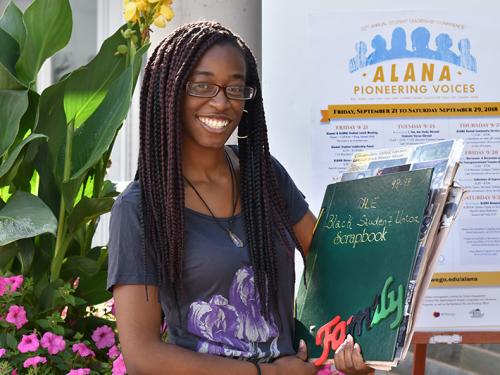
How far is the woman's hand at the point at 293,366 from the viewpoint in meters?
1.93

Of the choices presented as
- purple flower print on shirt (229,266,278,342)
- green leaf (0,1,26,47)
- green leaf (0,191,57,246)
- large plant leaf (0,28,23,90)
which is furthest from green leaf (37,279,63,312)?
purple flower print on shirt (229,266,278,342)

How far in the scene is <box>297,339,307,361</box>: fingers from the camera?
2002mm

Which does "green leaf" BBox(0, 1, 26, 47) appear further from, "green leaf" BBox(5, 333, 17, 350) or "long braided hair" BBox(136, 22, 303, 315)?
"long braided hair" BBox(136, 22, 303, 315)

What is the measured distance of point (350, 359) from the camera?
6.18ft

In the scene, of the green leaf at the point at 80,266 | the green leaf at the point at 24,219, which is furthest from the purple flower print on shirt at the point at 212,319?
the green leaf at the point at 80,266

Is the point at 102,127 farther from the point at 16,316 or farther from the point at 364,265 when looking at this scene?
the point at 364,265

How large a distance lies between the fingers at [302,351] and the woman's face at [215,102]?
0.47 meters

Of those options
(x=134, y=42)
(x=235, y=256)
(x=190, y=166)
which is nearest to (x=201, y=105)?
(x=190, y=166)

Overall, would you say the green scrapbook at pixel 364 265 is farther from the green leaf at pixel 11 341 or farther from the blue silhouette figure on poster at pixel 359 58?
the green leaf at pixel 11 341

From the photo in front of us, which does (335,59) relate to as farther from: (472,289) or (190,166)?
(190,166)

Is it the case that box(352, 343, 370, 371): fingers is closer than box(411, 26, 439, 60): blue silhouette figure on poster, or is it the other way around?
box(352, 343, 370, 371): fingers

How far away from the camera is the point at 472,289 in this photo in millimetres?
2982

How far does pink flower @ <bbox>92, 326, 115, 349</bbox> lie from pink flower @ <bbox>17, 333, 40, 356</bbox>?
227 millimetres

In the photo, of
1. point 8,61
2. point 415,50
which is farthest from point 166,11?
point 415,50
